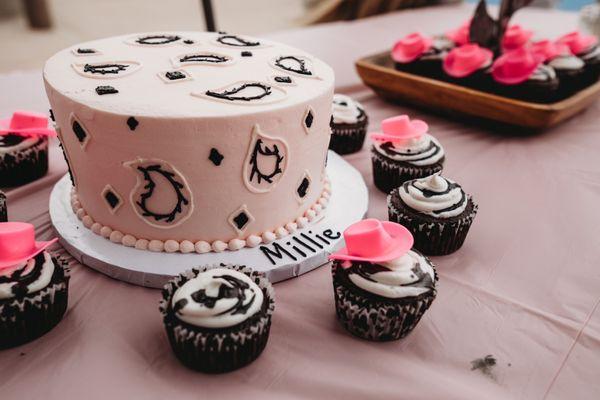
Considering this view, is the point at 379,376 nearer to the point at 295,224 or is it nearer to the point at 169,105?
the point at 295,224

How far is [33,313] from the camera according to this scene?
1.38 m

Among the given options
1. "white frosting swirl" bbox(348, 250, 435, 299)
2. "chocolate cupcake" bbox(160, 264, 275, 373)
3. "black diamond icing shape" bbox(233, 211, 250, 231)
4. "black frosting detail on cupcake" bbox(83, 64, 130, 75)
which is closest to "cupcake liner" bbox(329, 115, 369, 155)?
"black diamond icing shape" bbox(233, 211, 250, 231)

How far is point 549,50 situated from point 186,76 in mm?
1988

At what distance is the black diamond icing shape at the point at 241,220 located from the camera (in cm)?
165

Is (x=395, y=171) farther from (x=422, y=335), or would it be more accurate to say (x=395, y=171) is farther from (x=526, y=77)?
(x=526, y=77)

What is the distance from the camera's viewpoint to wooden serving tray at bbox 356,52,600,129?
2467 mm

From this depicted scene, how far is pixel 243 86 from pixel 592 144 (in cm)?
174

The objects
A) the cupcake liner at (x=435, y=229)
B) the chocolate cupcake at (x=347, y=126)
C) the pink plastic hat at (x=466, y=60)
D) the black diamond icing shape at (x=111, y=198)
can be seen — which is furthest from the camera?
the pink plastic hat at (x=466, y=60)

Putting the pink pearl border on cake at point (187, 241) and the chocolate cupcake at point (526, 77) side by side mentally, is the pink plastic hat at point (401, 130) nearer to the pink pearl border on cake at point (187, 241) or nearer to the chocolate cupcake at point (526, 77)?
the pink pearl border on cake at point (187, 241)

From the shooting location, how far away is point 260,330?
4.37ft

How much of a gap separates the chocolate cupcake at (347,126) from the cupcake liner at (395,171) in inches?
10.3

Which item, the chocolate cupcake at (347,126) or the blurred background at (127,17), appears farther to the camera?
the blurred background at (127,17)

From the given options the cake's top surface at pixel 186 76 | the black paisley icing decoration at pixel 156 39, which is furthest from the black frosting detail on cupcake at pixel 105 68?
the black paisley icing decoration at pixel 156 39

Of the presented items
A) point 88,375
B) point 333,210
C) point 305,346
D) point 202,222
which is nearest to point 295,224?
point 333,210
